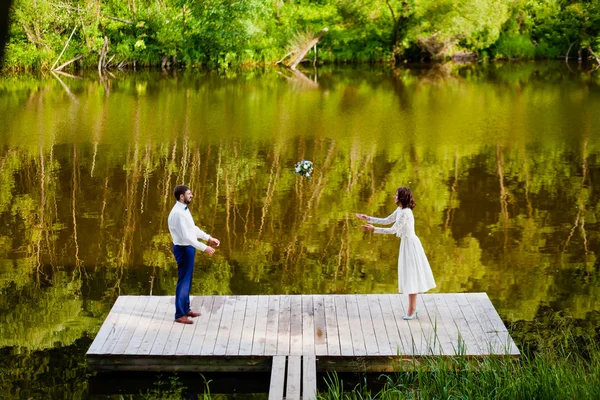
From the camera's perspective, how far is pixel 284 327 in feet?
30.3

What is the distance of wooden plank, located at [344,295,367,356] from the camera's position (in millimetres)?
8609

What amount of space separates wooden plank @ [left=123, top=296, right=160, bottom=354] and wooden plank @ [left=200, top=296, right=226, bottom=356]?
0.64 metres

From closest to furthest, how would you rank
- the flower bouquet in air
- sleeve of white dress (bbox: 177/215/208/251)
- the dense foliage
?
1. sleeve of white dress (bbox: 177/215/208/251)
2. the flower bouquet in air
3. the dense foliage

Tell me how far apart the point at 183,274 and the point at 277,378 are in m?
1.66

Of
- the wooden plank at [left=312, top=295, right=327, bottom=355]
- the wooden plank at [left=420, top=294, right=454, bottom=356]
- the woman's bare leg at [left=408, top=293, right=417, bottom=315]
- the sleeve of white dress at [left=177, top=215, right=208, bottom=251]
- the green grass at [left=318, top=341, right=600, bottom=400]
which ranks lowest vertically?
the wooden plank at [left=312, top=295, right=327, bottom=355]

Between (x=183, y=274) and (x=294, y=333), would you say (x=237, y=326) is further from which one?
(x=183, y=274)

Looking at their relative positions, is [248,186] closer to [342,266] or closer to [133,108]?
[342,266]

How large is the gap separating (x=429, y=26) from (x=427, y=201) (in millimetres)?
30563

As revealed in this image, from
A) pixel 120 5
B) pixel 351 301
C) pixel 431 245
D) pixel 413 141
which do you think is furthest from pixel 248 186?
pixel 120 5

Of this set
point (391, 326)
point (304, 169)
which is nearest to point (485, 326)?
point (391, 326)

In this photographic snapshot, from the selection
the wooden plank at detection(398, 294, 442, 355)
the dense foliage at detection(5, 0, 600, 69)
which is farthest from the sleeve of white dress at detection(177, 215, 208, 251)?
the dense foliage at detection(5, 0, 600, 69)

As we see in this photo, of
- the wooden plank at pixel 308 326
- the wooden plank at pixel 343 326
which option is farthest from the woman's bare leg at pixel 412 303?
the wooden plank at pixel 308 326

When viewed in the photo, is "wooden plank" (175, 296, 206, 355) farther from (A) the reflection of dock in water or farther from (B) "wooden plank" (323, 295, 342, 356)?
(B) "wooden plank" (323, 295, 342, 356)

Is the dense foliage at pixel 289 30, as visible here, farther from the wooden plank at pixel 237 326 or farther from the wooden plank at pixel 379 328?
the wooden plank at pixel 379 328
